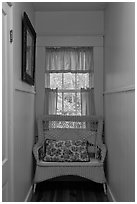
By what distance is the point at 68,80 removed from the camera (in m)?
4.13

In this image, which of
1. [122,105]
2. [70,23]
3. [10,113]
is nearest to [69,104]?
[70,23]

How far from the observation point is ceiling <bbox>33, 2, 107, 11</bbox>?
3693mm

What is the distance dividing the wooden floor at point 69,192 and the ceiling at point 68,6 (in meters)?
2.49

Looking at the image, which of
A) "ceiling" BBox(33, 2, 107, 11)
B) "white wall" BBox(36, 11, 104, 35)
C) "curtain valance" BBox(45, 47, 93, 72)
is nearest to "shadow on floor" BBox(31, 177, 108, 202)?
"curtain valance" BBox(45, 47, 93, 72)

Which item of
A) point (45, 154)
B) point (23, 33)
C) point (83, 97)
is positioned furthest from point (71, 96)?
point (23, 33)

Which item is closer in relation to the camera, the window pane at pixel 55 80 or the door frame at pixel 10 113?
the door frame at pixel 10 113

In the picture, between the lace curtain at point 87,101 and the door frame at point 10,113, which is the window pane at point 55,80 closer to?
the lace curtain at point 87,101

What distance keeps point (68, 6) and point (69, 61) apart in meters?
0.79

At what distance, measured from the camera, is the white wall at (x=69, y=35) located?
13.2ft

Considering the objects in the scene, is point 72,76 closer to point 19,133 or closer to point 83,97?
point 83,97

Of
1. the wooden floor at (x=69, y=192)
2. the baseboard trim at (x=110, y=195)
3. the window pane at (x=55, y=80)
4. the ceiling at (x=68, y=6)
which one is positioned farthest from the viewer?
the window pane at (x=55, y=80)

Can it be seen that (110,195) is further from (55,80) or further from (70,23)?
(70,23)

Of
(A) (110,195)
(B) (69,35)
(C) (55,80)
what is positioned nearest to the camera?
(A) (110,195)

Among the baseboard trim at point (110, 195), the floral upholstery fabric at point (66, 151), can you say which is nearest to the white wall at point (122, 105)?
the baseboard trim at point (110, 195)
